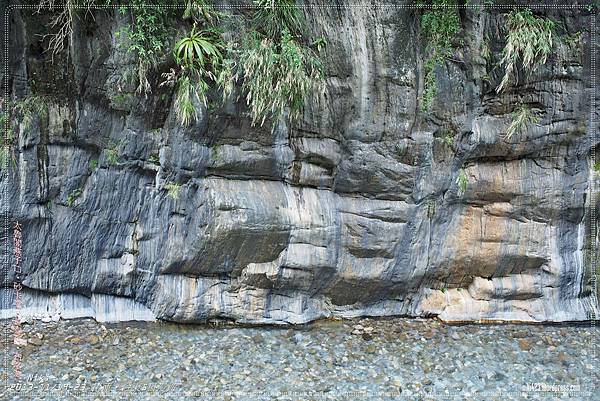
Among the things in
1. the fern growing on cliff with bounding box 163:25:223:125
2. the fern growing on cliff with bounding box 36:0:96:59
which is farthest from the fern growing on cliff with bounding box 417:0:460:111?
the fern growing on cliff with bounding box 36:0:96:59

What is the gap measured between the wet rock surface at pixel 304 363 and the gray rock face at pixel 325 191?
0.35 m

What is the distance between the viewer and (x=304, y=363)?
6.06m

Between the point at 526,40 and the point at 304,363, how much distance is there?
4921 millimetres

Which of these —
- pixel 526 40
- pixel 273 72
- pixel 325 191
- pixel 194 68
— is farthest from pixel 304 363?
pixel 526 40

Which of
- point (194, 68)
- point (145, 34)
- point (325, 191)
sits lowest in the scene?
point (325, 191)

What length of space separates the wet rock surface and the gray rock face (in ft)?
1.16

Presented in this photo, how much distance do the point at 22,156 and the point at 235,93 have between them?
2.73m

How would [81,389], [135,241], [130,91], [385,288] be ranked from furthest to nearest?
[385,288], [135,241], [130,91], [81,389]

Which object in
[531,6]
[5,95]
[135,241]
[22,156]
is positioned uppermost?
[531,6]

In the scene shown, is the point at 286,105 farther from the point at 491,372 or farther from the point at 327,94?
the point at 491,372

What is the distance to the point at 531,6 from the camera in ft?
22.0

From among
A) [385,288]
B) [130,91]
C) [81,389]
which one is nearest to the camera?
[81,389]

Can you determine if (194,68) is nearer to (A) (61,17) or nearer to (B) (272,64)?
(B) (272,64)

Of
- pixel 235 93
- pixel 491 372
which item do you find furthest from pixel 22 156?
pixel 491 372
